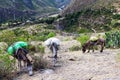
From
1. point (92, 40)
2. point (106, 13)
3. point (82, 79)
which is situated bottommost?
point (82, 79)

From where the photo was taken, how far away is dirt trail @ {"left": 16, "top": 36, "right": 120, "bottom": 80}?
16125 mm

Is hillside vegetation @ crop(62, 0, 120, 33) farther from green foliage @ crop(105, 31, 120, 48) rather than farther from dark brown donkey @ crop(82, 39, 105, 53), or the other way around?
dark brown donkey @ crop(82, 39, 105, 53)

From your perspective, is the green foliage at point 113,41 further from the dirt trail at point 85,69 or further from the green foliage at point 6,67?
the green foliage at point 6,67

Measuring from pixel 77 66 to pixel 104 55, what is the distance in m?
3.48

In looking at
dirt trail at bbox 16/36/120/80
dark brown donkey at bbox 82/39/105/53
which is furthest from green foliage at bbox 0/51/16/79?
dark brown donkey at bbox 82/39/105/53

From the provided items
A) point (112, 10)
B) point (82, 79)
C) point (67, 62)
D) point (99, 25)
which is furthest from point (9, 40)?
point (112, 10)

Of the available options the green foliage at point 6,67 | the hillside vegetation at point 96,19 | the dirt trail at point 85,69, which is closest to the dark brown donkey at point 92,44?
the dirt trail at point 85,69

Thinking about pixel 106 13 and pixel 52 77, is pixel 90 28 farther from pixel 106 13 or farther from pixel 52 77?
pixel 52 77

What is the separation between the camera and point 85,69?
17.6m

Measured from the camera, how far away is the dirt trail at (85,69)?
52.9ft

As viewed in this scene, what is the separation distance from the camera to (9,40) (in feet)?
77.3

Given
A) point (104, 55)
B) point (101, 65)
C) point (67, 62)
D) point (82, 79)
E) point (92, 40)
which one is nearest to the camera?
point (82, 79)

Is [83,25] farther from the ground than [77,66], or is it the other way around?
[83,25]

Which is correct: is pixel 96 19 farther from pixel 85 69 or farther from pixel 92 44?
pixel 85 69
